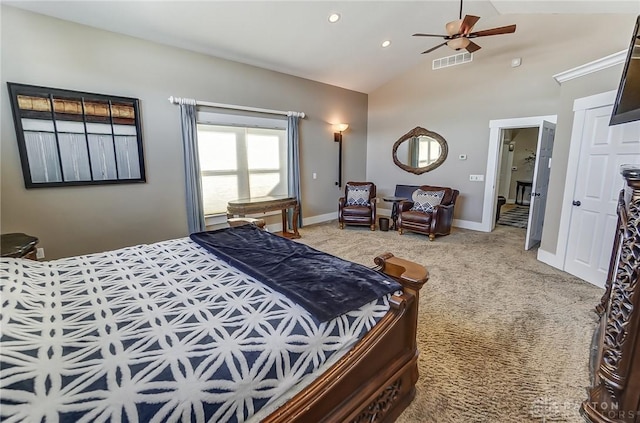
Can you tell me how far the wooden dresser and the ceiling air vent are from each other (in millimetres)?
4540

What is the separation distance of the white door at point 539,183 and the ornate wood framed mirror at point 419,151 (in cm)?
175

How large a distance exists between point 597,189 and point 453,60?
11.3ft

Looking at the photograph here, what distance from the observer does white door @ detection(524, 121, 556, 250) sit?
4.10m

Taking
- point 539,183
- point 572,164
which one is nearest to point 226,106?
point 572,164

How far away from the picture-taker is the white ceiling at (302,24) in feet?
10.3

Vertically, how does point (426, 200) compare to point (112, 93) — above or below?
below

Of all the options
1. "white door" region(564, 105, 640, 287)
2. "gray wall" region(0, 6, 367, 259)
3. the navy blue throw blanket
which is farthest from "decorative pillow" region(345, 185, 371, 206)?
the navy blue throw blanket

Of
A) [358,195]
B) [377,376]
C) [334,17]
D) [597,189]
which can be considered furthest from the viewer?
[358,195]

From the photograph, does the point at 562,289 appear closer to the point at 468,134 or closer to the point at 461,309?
the point at 461,309

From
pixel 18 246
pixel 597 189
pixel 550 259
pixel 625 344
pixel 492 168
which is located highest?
pixel 492 168

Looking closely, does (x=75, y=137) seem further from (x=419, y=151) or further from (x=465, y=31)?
(x=419, y=151)

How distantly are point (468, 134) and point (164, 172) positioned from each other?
17.8 ft

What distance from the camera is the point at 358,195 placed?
5754 mm

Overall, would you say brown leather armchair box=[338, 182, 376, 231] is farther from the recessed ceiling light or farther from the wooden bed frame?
the wooden bed frame
